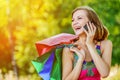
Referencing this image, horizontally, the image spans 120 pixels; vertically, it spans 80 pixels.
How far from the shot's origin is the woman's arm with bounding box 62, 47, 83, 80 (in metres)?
4.39

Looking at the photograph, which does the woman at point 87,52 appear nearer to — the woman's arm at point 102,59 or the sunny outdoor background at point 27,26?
the woman's arm at point 102,59

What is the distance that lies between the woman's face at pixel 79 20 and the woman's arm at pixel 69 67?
18cm

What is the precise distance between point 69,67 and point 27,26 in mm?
16279

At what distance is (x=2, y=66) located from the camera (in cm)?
2016

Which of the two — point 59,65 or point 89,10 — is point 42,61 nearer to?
point 59,65

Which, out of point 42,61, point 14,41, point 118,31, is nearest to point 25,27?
point 14,41

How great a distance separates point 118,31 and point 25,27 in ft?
11.5

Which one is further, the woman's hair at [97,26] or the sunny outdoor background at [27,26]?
the sunny outdoor background at [27,26]

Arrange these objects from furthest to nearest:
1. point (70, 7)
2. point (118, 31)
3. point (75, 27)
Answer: point (70, 7), point (118, 31), point (75, 27)

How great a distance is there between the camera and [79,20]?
4.52m

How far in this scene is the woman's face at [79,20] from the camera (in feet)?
14.7

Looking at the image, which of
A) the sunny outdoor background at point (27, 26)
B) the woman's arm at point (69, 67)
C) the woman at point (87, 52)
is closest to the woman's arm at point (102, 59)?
the woman at point (87, 52)

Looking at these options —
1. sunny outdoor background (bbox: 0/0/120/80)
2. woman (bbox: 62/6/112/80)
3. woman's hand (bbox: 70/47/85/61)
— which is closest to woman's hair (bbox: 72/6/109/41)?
woman (bbox: 62/6/112/80)

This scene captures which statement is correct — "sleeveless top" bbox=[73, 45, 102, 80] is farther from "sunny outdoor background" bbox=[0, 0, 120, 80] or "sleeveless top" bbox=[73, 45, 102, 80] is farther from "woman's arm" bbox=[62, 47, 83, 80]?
"sunny outdoor background" bbox=[0, 0, 120, 80]
